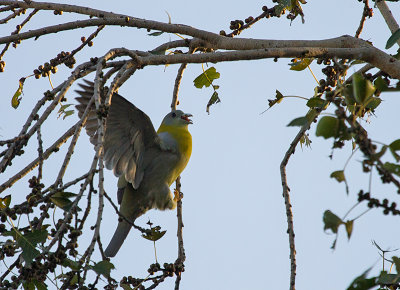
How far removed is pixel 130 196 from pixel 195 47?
73.3 inches

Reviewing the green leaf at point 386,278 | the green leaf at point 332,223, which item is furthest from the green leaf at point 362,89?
the green leaf at point 386,278

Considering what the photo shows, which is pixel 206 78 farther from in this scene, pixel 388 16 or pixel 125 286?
pixel 125 286

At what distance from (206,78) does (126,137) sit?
960 millimetres

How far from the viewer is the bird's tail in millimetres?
4941

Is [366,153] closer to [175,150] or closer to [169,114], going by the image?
[175,150]

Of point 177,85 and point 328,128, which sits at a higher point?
point 177,85

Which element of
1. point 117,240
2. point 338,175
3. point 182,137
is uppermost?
point 182,137

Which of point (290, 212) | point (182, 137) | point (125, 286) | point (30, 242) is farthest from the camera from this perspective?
point (182, 137)

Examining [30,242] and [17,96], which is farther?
[17,96]

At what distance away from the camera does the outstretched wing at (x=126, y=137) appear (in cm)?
464

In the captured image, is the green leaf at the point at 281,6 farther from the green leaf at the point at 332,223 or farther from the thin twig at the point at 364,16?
the green leaf at the point at 332,223

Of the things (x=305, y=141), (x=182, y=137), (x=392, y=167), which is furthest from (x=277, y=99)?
(x=182, y=137)

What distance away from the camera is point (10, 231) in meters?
2.39

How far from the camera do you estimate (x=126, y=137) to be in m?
4.80
